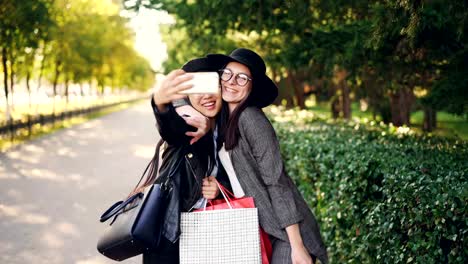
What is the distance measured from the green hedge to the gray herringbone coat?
1.27m

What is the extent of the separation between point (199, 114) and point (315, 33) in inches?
201

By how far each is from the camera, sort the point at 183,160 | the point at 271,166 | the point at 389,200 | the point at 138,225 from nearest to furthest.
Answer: the point at 138,225 → the point at 271,166 → the point at 183,160 → the point at 389,200

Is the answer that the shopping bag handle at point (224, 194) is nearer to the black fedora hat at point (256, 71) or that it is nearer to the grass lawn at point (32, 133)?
the black fedora hat at point (256, 71)

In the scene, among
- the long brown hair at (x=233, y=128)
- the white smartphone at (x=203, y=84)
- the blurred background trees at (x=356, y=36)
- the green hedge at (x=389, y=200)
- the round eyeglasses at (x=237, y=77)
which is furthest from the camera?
the blurred background trees at (x=356, y=36)

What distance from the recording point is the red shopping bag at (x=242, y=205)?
10.2 feet

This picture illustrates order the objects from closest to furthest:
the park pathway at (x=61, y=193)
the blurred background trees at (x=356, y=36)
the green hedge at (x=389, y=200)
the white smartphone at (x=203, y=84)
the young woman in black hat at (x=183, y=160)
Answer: the white smartphone at (x=203, y=84), the young woman in black hat at (x=183, y=160), the green hedge at (x=389, y=200), the blurred background trees at (x=356, y=36), the park pathway at (x=61, y=193)

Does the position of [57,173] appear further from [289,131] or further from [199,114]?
[199,114]

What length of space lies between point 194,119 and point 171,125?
0.11 meters

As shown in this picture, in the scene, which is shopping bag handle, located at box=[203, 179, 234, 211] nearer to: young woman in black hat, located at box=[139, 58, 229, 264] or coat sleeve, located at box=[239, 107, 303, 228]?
young woman in black hat, located at box=[139, 58, 229, 264]

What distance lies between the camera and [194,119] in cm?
310

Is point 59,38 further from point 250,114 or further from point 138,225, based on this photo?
point 138,225

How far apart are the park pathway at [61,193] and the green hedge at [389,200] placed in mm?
2270

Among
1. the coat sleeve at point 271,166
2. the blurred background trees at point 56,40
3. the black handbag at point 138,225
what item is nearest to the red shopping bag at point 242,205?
the coat sleeve at point 271,166

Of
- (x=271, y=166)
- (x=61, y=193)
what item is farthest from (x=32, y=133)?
(x=271, y=166)
